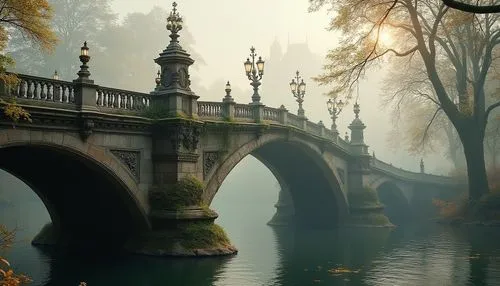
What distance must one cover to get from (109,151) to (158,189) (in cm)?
294

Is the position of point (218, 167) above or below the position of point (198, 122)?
below

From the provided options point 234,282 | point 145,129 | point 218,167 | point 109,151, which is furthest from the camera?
point 218,167

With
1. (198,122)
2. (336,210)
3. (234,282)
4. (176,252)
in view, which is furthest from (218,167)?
(336,210)

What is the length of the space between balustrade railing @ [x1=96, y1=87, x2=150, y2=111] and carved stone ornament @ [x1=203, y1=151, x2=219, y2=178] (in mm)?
3981

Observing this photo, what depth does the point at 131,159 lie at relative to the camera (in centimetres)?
2158

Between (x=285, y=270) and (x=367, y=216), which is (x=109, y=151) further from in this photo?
(x=367, y=216)

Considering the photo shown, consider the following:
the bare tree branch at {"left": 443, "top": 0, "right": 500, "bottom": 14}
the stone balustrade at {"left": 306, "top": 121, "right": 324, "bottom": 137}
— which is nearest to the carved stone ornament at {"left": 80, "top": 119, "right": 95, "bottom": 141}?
the bare tree branch at {"left": 443, "top": 0, "right": 500, "bottom": 14}

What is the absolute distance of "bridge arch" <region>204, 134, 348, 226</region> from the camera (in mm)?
36844

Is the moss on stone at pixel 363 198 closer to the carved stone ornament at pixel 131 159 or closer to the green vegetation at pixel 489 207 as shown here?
the green vegetation at pixel 489 207

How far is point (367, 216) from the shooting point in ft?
139

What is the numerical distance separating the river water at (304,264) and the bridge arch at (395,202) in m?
18.4

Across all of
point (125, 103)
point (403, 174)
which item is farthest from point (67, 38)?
point (125, 103)

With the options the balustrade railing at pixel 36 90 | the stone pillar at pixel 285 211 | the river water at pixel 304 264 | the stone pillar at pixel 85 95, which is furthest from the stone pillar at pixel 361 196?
the balustrade railing at pixel 36 90

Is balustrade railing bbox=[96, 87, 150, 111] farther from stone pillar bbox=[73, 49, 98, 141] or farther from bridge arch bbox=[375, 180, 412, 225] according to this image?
bridge arch bbox=[375, 180, 412, 225]
